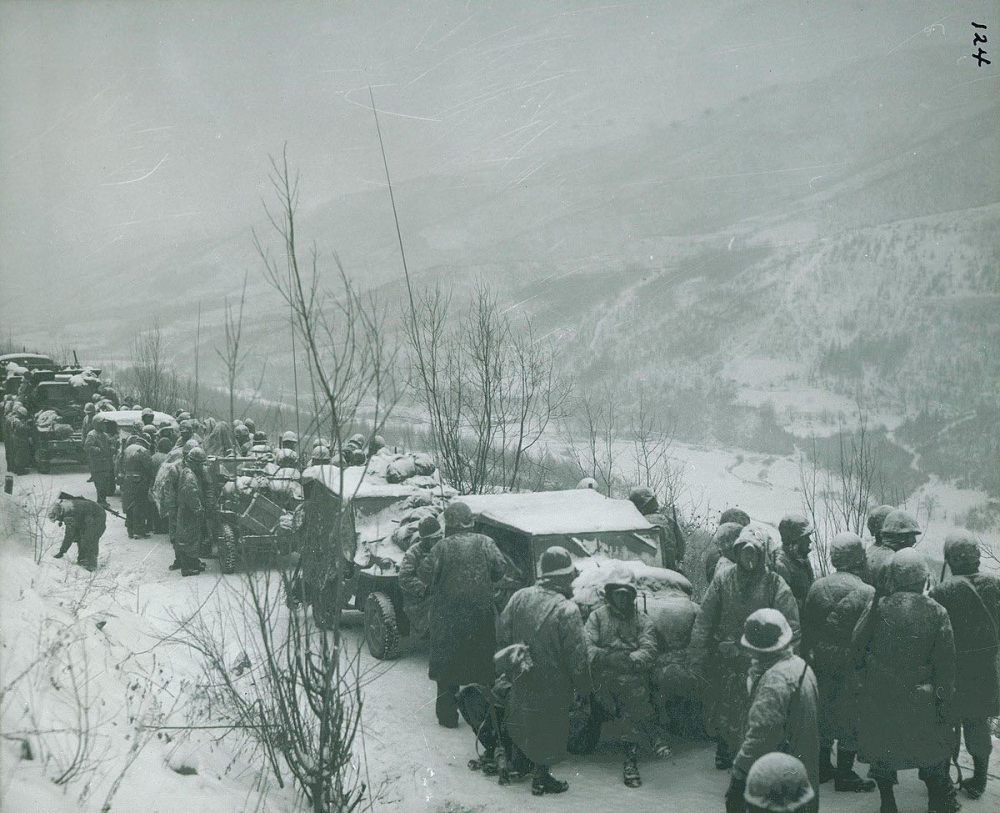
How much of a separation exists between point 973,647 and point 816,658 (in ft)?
3.57

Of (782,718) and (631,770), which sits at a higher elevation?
(782,718)

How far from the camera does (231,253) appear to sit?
247 ft

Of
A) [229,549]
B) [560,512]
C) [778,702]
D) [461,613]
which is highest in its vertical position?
[560,512]

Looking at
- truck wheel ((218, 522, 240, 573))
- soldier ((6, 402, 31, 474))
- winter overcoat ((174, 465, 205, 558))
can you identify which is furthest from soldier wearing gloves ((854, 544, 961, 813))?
soldier ((6, 402, 31, 474))

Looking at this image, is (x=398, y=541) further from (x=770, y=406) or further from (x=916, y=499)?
(x=770, y=406)

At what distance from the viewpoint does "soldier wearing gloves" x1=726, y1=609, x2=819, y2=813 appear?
4.75 metres

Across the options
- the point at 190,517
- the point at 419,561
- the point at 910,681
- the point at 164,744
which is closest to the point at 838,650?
the point at 910,681

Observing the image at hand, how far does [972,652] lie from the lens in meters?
6.43

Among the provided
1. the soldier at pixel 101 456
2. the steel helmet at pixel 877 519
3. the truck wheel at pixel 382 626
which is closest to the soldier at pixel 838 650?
the steel helmet at pixel 877 519

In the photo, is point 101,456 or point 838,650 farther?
point 101,456

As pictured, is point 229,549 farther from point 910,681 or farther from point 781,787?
point 781,787

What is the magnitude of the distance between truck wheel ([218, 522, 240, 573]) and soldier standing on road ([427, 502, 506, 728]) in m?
5.22

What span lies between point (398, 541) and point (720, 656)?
4414 millimetres

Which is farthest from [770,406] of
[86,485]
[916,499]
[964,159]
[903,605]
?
[903,605]
